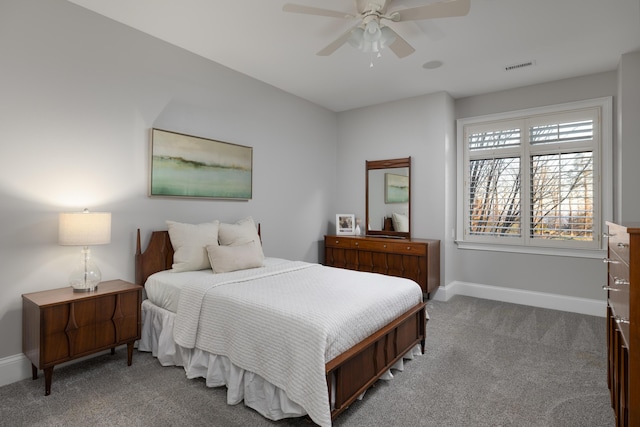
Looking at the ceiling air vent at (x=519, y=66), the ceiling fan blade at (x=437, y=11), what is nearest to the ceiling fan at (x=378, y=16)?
the ceiling fan blade at (x=437, y=11)

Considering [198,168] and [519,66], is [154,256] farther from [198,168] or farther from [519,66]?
[519,66]

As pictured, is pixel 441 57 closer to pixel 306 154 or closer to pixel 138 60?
pixel 306 154

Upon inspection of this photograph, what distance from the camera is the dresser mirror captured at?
4875 mm

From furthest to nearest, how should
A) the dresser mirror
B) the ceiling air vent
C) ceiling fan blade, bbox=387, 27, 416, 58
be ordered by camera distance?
the dresser mirror < the ceiling air vent < ceiling fan blade, bbox=387, 27, 416, 58

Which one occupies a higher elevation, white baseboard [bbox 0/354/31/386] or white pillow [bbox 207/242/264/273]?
white pillow [bbox 207/242/264/273]

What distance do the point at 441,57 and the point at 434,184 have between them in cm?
167

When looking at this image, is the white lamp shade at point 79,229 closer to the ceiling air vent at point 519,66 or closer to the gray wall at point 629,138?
the ceiling air vent at point 519,66

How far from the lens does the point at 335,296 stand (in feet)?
7.68

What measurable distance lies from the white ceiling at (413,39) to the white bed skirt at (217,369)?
2447 millimetres

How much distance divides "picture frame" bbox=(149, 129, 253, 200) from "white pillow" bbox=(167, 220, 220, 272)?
0.39 meters

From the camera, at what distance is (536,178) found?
427 cm

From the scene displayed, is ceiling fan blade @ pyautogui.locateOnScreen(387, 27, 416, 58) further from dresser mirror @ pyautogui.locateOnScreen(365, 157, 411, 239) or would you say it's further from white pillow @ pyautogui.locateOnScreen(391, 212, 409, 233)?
white pillow @ pyautogui.locateOnScreen(391, 212, 409, 233)

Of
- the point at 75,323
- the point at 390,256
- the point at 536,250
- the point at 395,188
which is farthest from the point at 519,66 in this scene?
the point at 75,323

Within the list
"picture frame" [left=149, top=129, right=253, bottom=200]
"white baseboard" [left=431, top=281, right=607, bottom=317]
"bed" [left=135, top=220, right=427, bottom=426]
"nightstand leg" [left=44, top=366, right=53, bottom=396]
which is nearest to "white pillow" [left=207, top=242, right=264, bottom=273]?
"bed" [left=135, top=220, right=427, bottom=426]
